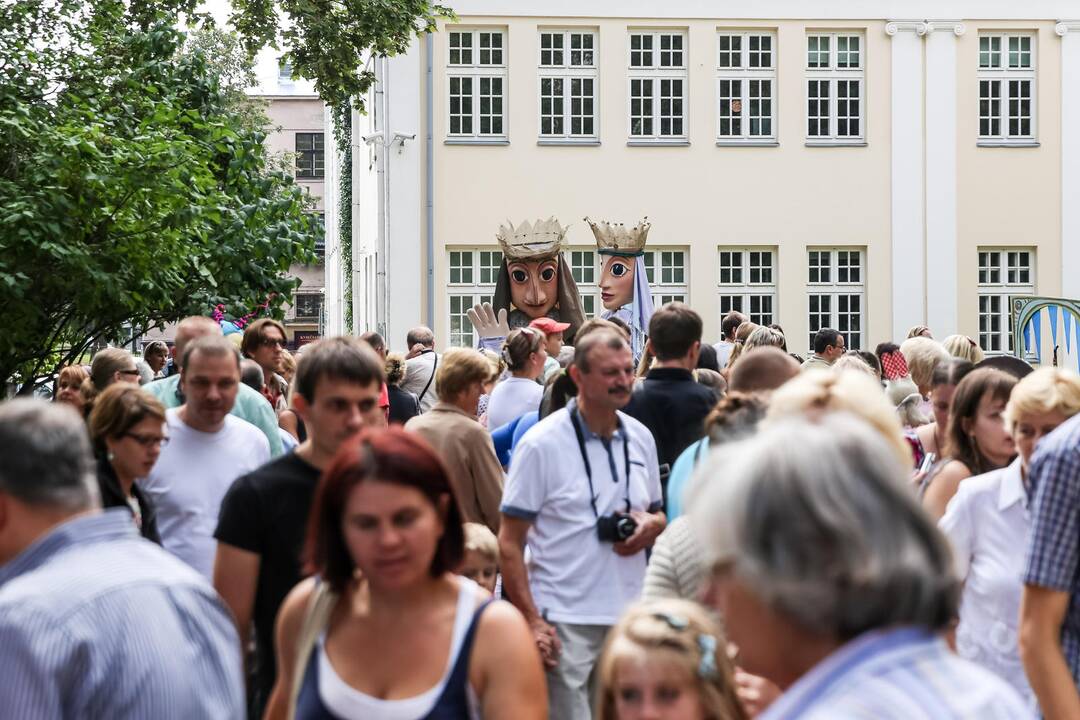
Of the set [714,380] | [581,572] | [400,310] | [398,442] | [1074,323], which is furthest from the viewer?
[400,310]

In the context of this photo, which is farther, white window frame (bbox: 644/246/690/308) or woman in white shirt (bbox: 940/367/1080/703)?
white window frame (bbox: 644/246/690/308)

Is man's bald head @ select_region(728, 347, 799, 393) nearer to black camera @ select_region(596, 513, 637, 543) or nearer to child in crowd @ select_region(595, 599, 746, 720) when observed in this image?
black camera @ select_region(596, 513, 637, 543)

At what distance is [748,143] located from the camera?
1183 inches

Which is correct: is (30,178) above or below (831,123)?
below

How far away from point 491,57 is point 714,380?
22011 millimetres

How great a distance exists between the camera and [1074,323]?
16.0m

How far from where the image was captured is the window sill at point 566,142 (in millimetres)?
29734

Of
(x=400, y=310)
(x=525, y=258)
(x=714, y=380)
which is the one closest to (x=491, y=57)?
(x=400, y=310)

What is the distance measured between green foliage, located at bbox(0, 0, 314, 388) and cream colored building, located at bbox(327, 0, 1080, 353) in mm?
11437

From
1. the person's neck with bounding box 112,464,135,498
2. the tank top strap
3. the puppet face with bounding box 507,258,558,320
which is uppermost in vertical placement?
the puppet face with bounding box 507,258,558,320

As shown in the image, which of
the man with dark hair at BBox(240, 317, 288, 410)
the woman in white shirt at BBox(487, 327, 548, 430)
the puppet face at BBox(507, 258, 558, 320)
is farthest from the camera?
the puppet face at BBox(507, 258, 558, 320)

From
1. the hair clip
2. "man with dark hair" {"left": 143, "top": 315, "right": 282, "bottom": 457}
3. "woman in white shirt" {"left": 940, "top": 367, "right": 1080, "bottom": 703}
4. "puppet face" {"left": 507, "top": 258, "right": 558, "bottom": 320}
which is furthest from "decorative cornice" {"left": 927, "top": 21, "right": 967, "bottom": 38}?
the hair clip

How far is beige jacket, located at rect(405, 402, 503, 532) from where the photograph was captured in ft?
24.3

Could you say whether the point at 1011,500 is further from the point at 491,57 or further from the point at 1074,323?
the point at 491,57
